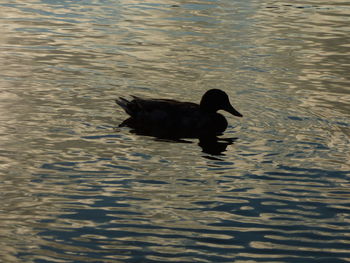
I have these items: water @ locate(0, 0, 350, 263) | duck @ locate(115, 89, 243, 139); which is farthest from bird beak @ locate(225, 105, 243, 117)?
water @ locate(0, 0, 350, 263)

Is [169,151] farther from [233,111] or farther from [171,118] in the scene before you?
[233,111]

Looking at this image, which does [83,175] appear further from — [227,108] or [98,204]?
[227,108]

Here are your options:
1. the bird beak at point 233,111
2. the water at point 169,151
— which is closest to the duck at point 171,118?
the bird beak at point 233,111

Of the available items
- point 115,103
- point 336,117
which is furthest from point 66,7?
point 336,117

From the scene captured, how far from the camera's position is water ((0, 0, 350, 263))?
8664 mm

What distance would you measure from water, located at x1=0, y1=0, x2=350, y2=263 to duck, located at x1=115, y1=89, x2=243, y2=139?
30cm

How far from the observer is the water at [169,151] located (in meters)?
8.66

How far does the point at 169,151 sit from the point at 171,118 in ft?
6.08

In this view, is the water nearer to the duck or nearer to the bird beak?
the bird beak

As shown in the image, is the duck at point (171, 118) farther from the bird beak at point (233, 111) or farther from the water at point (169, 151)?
the water at point (169, 151)

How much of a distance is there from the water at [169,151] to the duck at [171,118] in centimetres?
30

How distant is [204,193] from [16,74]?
8045 millimetres

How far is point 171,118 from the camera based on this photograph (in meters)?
14.4

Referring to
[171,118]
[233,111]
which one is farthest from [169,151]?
[233,111]
